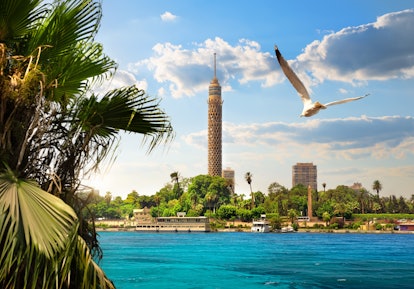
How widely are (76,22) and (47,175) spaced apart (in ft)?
4.09

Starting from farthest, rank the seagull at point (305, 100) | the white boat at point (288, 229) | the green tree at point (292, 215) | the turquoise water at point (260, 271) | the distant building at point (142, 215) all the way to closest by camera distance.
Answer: the distant building at point (142, 215) → the green tree at point (292, 215) → the white boat at point (288, 229) → the turquoise water at point (260, 271) → the seagull at point (305, 100)

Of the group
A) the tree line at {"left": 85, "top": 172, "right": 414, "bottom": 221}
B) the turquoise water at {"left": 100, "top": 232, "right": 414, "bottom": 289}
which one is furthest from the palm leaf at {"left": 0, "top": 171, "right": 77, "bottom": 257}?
the tree line at {"left": 85, "top": 172, "right": 414, "bottom": 221}

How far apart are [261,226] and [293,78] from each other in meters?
101

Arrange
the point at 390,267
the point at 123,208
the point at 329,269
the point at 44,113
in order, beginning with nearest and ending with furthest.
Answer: the point at 44,113, the point at 329,269, the point at 390,267, the point at 123,208

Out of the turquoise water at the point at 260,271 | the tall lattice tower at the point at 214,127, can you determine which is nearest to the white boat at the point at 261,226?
the turquoise water at the point at 260,271

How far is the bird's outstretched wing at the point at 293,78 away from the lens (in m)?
5.75

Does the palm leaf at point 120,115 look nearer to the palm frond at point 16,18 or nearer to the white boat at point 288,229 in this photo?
the palm frond at point 16,18

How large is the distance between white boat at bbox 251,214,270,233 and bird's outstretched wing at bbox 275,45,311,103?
325 feet

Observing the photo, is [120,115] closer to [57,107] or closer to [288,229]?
[57,107]

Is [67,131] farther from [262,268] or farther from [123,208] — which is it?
[123,208]

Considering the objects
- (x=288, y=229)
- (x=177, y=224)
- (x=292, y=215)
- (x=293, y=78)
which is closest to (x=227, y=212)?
(x=177, y=224)

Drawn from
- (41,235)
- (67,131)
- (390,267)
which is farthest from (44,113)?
(390,267)

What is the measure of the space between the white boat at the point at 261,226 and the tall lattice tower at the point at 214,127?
55.0 meters

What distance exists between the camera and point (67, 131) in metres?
4.58
